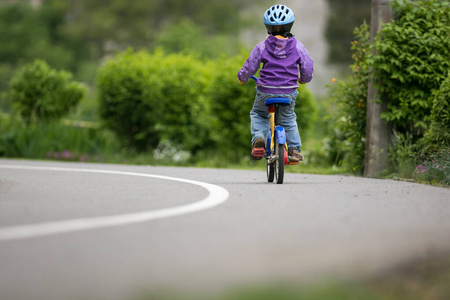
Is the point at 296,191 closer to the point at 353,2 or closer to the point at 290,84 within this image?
the point at 290,84

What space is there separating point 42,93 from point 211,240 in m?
15.3

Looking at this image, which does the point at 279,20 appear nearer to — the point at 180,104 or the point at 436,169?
the point at 436,169

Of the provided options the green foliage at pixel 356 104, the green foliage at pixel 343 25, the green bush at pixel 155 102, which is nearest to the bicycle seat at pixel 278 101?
the green foliage at pixel 356 104

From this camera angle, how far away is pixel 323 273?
3.37m

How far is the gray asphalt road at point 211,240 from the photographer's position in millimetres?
3186

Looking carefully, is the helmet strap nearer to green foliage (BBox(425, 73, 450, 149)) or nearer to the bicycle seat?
the bicycle seat

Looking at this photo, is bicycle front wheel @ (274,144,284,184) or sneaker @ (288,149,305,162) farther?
sneaker @ (288,149,305,162)

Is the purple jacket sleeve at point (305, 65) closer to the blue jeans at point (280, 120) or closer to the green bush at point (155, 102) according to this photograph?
the blue jeans at point (280, 120)

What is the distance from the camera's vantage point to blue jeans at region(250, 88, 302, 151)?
26.9 feet

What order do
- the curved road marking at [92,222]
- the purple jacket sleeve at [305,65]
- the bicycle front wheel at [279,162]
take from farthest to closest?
the purple jacket sleeve at [305,65]
the bicycle front wheel at [279,162]
the curved road marking at [92,222]

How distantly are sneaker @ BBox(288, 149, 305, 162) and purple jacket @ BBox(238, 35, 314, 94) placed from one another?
0.74 m

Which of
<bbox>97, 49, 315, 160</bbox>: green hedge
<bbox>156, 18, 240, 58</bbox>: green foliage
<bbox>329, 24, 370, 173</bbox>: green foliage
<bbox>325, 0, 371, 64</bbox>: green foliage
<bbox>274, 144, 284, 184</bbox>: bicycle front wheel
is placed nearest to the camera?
<bbox>274, 144, 284, 184</bbox>: bicycle front wheel

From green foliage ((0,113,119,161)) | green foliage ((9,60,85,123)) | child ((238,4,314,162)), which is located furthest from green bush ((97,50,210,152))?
child ((238,4,314,162))

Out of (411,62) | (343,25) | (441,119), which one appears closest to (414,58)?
(411,62)
